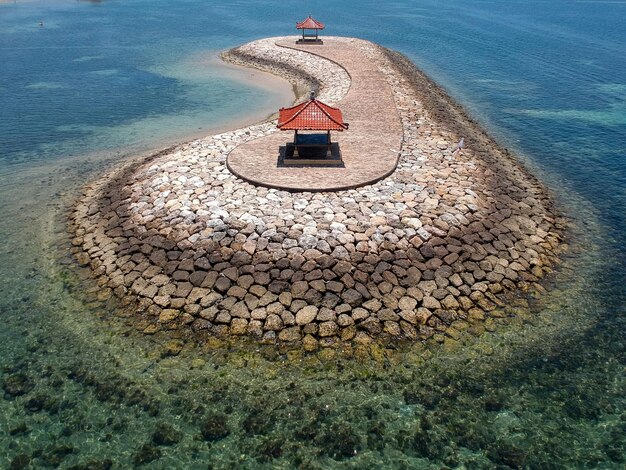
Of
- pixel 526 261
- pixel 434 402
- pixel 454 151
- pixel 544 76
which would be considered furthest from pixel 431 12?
pixel 434 402

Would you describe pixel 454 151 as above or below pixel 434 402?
above

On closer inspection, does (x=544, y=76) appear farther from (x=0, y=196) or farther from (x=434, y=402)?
(x=0, y=196)

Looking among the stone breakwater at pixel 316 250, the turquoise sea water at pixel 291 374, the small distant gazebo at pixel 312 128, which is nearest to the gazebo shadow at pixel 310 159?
the small distant gazebo at pixel 312 128

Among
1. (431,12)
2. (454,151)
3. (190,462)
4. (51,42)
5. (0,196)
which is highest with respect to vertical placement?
(431,12)

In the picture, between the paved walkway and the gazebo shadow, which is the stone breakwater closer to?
the paved walkway

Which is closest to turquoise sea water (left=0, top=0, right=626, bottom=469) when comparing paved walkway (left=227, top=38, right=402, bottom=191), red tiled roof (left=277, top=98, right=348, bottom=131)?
paved walkway (left=227, top=38, right=402, bottom=191)

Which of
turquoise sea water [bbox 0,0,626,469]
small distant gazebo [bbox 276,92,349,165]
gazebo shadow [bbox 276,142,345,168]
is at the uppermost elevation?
small distant gazebo [bbox 276,92,349,165]

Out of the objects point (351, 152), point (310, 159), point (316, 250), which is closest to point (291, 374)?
point (316, 250)
